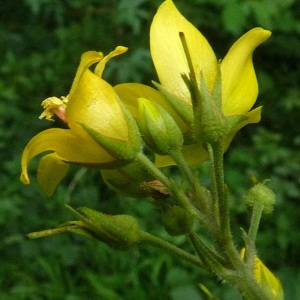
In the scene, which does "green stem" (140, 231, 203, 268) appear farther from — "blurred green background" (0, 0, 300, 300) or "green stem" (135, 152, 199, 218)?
"blurred green background" (0, 0, 300, 300)

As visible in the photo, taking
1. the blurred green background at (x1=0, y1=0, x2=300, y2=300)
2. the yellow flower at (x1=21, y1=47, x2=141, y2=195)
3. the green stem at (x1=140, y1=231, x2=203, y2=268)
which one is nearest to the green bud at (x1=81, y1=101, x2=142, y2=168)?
the yellow flower at (x1=21, y1=47, x2=141, y2=195)

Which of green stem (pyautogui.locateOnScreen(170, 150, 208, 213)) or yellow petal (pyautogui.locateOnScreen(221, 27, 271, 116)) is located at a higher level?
yellow petal (pyautogui.locateOnScreen(221, 27, 271, 116))

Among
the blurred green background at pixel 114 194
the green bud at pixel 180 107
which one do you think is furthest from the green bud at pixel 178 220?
the blurred green background at pixel 114 194

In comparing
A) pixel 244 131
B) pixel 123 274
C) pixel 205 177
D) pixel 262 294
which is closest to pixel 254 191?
pixel 262 294

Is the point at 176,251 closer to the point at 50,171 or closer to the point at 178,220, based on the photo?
the point at 178,220

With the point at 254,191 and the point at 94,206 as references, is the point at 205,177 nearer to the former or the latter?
the point at 94,206

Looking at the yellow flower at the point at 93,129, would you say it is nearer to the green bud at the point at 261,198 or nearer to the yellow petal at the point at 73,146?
the yellow petal at the point at 73,146

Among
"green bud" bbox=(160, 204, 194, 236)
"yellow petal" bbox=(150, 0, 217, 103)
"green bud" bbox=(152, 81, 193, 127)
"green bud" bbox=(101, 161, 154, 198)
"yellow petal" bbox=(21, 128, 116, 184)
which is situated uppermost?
"yellow petal" bbox=(150, 0, 217, 103)
